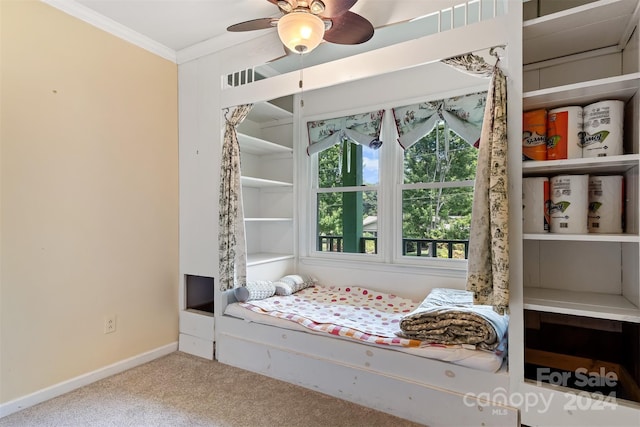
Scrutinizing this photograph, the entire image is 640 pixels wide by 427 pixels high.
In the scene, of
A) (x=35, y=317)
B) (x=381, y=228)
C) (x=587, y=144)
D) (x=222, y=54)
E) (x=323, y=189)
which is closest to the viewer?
(x=587, y=144)

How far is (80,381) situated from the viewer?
89.5 inches

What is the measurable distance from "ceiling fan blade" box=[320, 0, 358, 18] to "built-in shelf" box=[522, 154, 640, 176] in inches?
45.6

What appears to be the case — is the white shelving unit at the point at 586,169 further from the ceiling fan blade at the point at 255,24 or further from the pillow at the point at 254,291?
the pillow at the point at 254,291

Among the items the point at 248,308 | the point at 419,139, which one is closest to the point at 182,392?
the point at 248,308

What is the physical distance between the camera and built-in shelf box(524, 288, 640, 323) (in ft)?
5.03

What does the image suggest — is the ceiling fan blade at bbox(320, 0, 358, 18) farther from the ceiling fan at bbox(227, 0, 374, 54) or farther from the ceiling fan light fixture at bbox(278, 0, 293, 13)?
the ceiling fan light fixture at bbox(278, 0, 293, 13)

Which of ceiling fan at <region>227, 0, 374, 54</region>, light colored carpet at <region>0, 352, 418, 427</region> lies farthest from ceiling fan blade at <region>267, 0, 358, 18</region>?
light colored carpet at <region>0, 352, 418, 427</region>

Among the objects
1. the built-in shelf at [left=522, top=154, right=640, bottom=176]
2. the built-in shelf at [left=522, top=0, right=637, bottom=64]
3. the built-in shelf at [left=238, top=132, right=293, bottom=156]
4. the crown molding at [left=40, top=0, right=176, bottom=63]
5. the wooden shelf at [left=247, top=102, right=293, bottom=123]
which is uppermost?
the crown molding at [left=40, top=0, right=176, bottom=63]

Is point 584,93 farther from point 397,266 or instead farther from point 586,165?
A: point 397,266

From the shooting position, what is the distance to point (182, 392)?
86.9 inches

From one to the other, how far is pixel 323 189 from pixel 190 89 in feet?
4.99

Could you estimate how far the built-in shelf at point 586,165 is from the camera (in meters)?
1.51

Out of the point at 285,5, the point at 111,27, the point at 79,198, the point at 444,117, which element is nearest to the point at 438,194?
the point at 444,117

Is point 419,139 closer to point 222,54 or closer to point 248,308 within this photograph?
point 222,54
